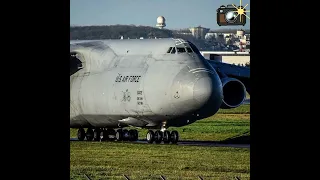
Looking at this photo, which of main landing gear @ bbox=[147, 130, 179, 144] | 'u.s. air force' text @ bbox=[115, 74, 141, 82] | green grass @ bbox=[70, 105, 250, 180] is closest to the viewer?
green grass @ bbox=[70, 105, 250, 180]

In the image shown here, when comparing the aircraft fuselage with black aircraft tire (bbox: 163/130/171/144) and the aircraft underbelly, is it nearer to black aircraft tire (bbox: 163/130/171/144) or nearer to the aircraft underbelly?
the aircraft underbelly

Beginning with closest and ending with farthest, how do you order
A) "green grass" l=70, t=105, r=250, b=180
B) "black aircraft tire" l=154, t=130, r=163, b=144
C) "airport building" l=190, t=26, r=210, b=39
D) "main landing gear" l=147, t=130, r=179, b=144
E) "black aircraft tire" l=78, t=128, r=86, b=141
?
"green grass" l=70, t=105, r=250, b=180
"main landing gear" l=147, t=130, r=179, b=144
"black aircraft tire" l=154, t=130, r=163, b=144
"black aircraft tire" l=78, t=128, r=86, b=141
"airport building" l=190, t=26, r=210, b=39

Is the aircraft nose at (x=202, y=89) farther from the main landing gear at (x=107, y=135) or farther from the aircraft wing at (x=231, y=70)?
the aircraft wing at (x=231, y=70)

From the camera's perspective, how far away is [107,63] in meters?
31.2

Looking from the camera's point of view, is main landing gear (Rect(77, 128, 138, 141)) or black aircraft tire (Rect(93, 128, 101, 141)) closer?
main landing gear (Rect(77, 128, 138, 141))

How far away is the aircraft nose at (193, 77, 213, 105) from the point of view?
27.4 metres

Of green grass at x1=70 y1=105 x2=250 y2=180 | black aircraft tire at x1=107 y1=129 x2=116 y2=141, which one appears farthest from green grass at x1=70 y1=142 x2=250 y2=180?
black aircraft tire at x1=107 y1=129 x2=116 y2=141

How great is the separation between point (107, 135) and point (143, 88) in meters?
3.28

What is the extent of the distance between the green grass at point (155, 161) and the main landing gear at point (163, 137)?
966 mm

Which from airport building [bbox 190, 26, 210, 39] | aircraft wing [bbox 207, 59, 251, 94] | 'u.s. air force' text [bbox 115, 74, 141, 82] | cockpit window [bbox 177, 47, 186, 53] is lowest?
'u.s. air force' text [bbox 115, 74, 141, 82]

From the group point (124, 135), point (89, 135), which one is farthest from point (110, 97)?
point (89, 135)

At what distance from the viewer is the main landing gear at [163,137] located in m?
29.2
